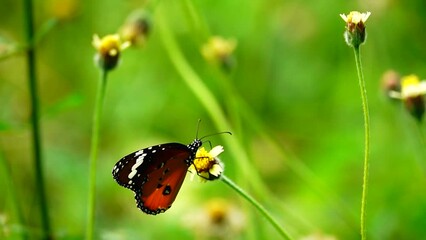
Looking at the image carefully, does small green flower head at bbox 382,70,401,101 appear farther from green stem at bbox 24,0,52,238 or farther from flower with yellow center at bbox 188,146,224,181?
green stem at bbox 24,0,52,238

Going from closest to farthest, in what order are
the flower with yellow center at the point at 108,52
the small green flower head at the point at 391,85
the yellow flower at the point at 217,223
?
1. the flower with yellow center at the point at 108,52
2. the small green flower head at the point at 391,85
3. the yellow flower at the point at 217,223

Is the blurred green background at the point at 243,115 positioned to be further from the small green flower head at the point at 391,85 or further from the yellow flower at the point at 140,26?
the small green flower head at the point at 391,85

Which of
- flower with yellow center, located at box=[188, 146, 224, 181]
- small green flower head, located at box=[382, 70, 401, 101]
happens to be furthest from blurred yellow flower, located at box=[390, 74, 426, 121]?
flower with yellow center, located at box=[188, 146, 224, 181]

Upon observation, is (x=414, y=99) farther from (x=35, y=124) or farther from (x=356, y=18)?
(x=35, y=124)

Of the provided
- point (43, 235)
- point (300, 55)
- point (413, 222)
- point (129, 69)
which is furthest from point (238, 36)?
point (43, 235)

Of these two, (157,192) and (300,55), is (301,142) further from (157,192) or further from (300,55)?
(157,192)

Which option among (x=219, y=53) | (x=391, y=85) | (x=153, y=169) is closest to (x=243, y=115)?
(x=219, y=53)

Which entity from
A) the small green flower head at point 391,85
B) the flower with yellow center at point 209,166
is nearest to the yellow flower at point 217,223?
the small green flower head at point 391,85

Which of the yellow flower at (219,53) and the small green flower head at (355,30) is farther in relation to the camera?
the yellow flower at (219,53)

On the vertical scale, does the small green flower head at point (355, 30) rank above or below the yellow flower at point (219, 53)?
below
